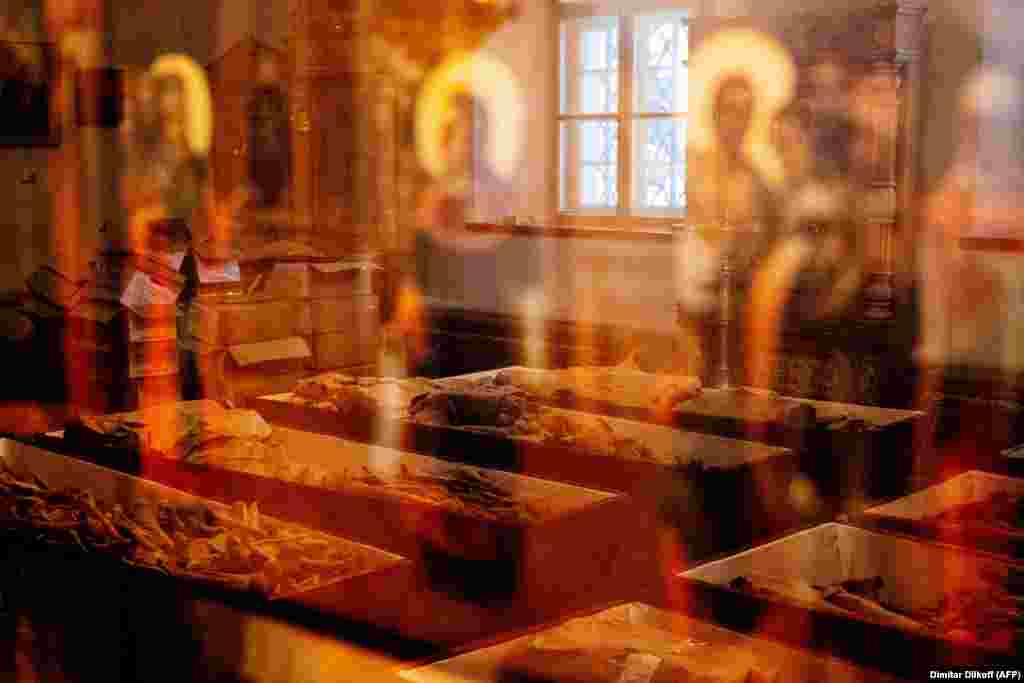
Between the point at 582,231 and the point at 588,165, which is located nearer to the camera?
the point at 582,231

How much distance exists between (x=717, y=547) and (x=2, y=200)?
5339 mm

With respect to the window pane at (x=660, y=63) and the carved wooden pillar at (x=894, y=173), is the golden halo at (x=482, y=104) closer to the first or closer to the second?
the window pane at (x=660, y=63)

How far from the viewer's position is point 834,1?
20.4ft

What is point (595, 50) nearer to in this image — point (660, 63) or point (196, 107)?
point (660, 63)

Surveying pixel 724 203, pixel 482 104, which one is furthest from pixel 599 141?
pixel 724 203

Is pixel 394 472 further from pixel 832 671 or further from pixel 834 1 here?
pixel 834 1

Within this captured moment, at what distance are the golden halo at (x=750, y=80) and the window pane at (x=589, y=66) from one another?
0.97 metres

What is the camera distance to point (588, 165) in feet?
26.7

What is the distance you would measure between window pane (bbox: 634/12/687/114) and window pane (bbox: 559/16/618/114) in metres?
0.21

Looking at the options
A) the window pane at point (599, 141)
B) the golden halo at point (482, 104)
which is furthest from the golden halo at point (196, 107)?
the window pane at point (599, 141)

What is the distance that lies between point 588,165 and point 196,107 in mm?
2475

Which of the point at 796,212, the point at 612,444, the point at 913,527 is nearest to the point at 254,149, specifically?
the point at 796,212

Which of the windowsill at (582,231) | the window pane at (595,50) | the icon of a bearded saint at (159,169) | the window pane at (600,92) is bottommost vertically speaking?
the windowsill at (582,231)

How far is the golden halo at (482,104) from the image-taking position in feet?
27.5
